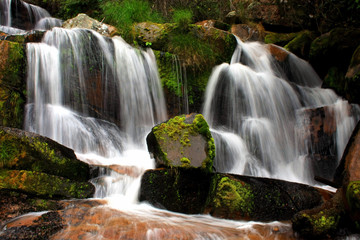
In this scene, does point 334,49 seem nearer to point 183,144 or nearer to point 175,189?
point 183,144

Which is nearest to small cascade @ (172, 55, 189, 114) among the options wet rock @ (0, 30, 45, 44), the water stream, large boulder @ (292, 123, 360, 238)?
the water stream

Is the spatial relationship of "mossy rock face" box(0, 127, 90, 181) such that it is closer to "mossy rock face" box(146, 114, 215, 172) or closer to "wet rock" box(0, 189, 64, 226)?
"wet rock" box(0, 189, 64, 226)

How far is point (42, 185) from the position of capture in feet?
11.2

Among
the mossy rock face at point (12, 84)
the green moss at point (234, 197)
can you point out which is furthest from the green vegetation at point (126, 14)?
the green moss at point (234, 197)

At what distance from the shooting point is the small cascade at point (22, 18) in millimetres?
10584

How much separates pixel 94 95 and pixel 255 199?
4284 mm

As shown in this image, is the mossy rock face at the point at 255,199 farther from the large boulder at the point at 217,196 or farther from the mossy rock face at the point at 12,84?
the mossy rock face at the point at 12,84

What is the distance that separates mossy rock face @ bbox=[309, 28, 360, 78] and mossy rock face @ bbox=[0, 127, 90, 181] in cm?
798

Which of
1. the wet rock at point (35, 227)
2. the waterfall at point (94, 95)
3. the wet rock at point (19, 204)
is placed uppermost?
the waterfall at point (94, 95)

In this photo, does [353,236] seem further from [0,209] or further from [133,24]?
[133,24]

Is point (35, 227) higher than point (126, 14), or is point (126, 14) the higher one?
point (126, 14)

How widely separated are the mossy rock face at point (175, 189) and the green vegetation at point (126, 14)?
212 inches

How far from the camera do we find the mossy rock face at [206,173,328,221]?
12.9ft

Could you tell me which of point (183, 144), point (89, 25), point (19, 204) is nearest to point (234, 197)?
point (183, 144)
